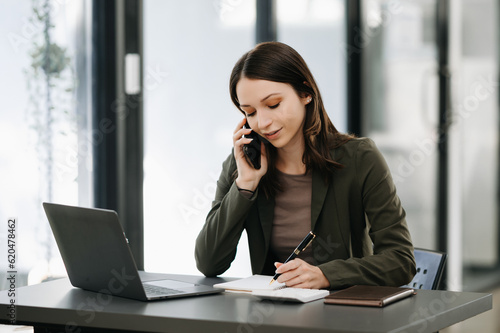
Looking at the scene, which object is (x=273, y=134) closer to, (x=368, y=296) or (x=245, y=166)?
(x=245, y=166)

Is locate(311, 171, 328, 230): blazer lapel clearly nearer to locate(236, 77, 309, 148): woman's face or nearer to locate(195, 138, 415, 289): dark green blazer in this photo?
locate(195, 138, 415, 289): dark green blazer

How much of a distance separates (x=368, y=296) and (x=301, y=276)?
0.75 feet

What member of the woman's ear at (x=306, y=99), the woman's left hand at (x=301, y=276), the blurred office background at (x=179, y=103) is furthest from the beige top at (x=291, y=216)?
the blurred office background at (x=179, y=103)

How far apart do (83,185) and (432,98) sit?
9.77 ft

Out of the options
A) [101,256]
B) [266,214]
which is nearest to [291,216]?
[266,214]

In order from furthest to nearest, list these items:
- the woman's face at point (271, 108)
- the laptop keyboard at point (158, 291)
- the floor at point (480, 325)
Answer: the floor at point (480, 325) → the woman's face at point (271, 108) → the laptop keyboard at point (158, 291)

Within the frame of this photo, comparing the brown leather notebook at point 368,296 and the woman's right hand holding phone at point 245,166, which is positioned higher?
the woman's right hand holding phone at point 245,166

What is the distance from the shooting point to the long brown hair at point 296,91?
1.95 meters

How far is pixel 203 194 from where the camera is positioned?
10.1 feet

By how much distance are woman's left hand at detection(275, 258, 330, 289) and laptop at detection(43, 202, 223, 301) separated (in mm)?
159

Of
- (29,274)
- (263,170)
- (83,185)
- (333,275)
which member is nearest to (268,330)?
(333,275)

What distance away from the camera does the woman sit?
1938 mm

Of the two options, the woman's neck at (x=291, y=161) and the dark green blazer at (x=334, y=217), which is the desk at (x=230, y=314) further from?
the woman's neck at (x=291, y=161)

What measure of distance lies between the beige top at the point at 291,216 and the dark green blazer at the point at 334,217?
3 centimetres
